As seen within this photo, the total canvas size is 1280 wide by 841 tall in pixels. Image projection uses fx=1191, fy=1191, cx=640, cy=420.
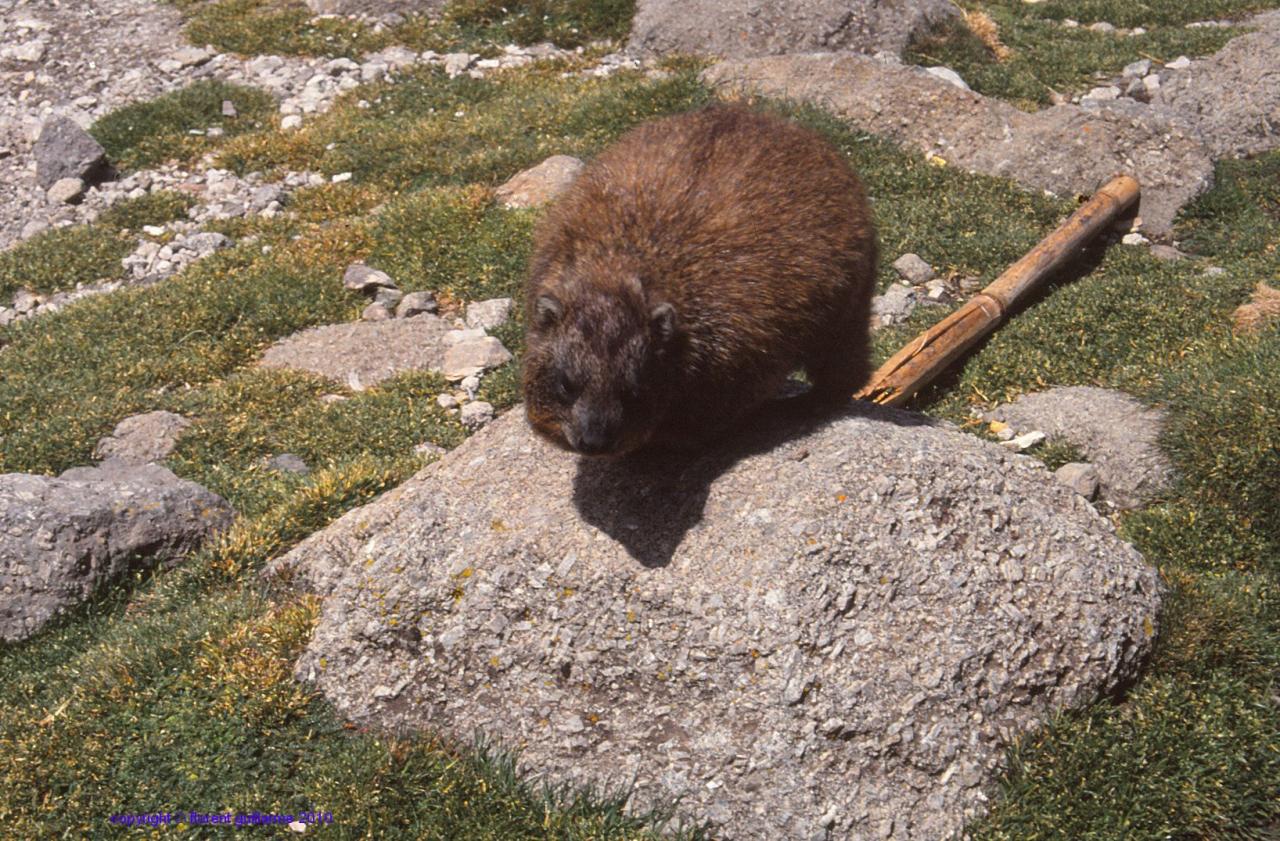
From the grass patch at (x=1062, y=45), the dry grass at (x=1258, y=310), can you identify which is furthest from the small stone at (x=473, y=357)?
the grass patch at (x=1062, y=45)

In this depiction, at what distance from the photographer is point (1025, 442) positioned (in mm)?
7820

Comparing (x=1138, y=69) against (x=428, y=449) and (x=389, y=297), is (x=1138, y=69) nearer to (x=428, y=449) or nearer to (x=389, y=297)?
(x=389, y=297)

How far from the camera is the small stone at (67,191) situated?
1191cm

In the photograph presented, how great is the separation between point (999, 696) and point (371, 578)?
299 cm

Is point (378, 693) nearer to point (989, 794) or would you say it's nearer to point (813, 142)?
point (989, 794)

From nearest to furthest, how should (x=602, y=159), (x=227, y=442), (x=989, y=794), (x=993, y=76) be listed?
(x=989, y=794) → (x=602, y=159) → (x=227, y=442) → (x=993, y=76)

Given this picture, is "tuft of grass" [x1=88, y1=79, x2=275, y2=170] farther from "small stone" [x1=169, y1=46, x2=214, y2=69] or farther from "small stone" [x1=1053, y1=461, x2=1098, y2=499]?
"small stone" [x1=1053, y1=461, x2=1098, y2=499]

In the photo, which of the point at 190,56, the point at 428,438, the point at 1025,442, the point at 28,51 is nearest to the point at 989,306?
the point at 1025,442

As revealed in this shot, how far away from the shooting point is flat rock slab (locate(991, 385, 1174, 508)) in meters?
7.32

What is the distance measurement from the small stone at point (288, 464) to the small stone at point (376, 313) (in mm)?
2002

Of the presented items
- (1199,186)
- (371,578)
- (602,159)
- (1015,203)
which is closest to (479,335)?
(602,159)

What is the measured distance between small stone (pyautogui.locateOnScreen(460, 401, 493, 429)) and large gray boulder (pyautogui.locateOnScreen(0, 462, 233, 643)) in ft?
6.07

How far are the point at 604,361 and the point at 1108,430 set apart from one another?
400 cm

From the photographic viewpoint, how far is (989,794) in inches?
206
